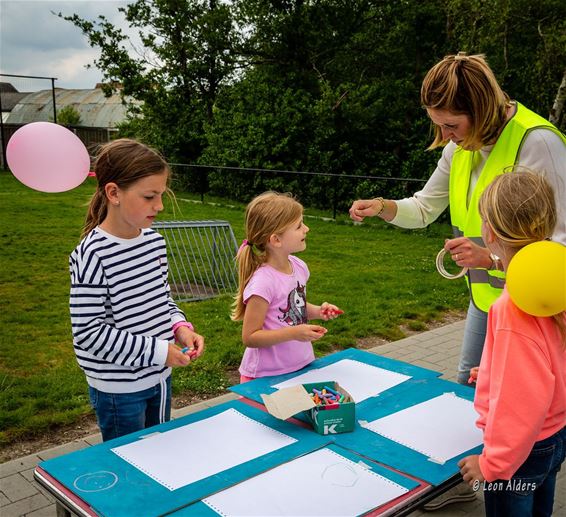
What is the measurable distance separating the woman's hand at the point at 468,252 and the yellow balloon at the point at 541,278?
0.71m

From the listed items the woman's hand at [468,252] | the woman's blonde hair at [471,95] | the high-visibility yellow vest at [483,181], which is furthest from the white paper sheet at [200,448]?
the woman's blonde hair at [471,95]

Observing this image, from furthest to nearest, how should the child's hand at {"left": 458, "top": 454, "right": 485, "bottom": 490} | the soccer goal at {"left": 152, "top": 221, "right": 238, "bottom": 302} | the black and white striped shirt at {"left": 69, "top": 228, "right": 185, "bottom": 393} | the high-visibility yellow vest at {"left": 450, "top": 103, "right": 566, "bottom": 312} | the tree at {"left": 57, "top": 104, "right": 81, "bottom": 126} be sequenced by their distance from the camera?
the tree at {"left": 57, "top": 104, "right": 81, "bottom": 126} → the soccer goal at {"left": 152, "top": 221, "right": 238, "bottom": 302} → the high-visibility yellow vest at {"left": 450, "top": 103, "right": 566, "bottom": 312} → the black and white striped shirt at {"left": 69, "top": 228, "right": 185, "bottom": 393} → the child's hand at {"left": 458, "top": 454, "right": 485, "bottom": 490}

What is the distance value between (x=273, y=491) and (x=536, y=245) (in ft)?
3.15

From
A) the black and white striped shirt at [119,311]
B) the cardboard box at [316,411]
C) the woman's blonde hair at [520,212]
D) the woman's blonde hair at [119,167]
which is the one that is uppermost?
the woman's blonde hair at [119,167]

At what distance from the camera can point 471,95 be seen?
7.72ft

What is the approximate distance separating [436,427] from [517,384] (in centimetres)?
55

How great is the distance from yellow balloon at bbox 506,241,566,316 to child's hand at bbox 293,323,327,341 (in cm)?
113

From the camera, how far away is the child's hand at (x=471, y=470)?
171 centimetres

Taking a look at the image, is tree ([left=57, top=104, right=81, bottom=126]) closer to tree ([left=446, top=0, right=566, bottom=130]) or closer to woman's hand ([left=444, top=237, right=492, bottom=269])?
tree ([left=446, top=0, right=566, bottom=130])

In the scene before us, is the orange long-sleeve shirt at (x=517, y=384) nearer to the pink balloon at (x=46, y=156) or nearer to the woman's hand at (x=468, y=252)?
the woman's hand at (x=468, y=252)

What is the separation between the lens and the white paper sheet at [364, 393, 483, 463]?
1.94 metres

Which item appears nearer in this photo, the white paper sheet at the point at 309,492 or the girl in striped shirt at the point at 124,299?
the white paper sheet at the point at 309,492

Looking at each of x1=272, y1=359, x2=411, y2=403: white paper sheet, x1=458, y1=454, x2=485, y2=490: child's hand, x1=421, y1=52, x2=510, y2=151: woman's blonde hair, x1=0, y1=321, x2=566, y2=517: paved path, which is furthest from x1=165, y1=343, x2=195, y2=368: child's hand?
x1=421, y1=52, x2=510, y2=151: woman's blonde hair

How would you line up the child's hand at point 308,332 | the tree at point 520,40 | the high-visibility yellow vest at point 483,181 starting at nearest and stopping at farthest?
1. the high-visibility yellow vest at point 483,181
2. the child's hand at point 308,332
3. the tree at point 520,40
